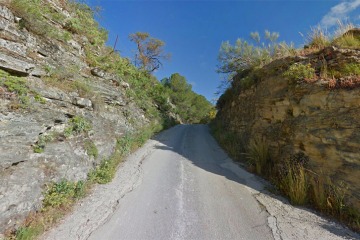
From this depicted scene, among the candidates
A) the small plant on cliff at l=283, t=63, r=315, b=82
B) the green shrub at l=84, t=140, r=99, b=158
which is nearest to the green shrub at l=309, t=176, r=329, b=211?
the small plant on cliff at l=283, t=63, r=315, b=82

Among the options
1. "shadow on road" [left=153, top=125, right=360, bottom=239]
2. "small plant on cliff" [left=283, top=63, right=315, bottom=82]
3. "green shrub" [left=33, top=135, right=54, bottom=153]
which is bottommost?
"shadow on road" [left=153, top=125, right=360, bottom=239]

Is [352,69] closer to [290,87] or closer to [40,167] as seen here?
[290,87]

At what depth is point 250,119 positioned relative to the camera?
8.55 m

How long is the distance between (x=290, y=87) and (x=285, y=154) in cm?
212

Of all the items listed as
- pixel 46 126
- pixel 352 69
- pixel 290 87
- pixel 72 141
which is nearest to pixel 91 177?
pixel 72 141

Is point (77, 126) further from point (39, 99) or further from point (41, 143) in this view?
point (41, 143)

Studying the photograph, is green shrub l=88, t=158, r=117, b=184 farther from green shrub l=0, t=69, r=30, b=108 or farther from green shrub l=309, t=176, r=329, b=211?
green shrub l=309, t=176, r=329, b=211

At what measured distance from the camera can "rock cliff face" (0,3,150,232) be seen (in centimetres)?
334

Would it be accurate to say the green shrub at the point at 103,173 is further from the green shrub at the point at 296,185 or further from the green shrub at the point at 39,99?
the green shrub at the point at 296,185

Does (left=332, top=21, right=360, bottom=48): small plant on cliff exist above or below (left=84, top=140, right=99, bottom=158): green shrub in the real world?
above

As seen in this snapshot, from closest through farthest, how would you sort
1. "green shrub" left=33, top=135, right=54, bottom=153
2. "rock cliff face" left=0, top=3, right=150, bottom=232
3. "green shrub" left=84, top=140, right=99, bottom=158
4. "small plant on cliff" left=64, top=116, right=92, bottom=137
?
"rock cliff face" left=0, top=3, right=150, bottom=232
"green shrub" left=33, top=135, right=54, bottom=153
"small plant on cliff" left=64, top=116, right=92, bottom=137
"green shrub" left=84, top=140, right=99, bottom=158

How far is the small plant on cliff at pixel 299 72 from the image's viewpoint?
5.48 metres

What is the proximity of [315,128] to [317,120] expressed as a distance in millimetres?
214

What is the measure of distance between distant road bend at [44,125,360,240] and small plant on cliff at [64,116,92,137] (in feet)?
5.46
